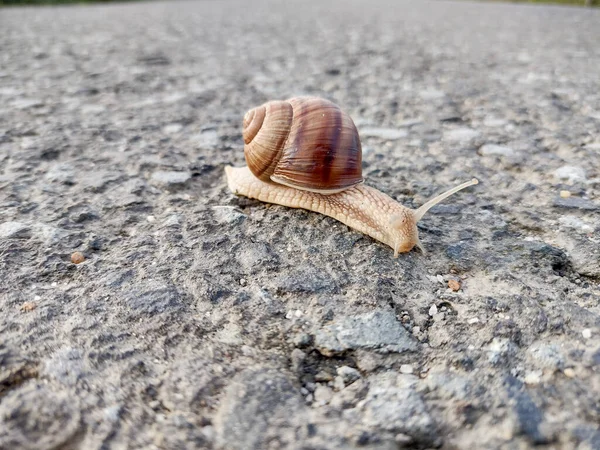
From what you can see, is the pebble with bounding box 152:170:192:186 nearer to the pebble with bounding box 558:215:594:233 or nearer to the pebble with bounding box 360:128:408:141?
the pebble with bounding box 360:128:408:141

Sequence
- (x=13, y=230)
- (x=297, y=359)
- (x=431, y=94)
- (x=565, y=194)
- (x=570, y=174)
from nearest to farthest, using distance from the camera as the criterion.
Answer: (x=297, y=359), (x=13, y=230), (x=565, y=194), (x=570, y=174), (x=431, y=94)

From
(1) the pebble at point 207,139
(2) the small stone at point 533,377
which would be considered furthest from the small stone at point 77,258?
(2) the small stone at point 533,377

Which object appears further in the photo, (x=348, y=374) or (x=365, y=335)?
(x=365, y=335)

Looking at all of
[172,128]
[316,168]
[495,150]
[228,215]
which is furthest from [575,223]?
[172,128]

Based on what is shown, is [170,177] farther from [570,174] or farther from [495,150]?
[570,174]

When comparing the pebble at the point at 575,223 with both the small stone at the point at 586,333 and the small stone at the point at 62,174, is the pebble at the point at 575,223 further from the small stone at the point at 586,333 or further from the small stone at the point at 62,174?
the small stone at the point at 62,174

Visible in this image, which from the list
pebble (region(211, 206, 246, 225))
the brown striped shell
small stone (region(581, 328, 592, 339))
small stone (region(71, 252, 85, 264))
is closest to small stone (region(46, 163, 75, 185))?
small stone (region(71, 252, 85, 264))

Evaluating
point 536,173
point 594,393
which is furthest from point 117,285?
point 536,173
